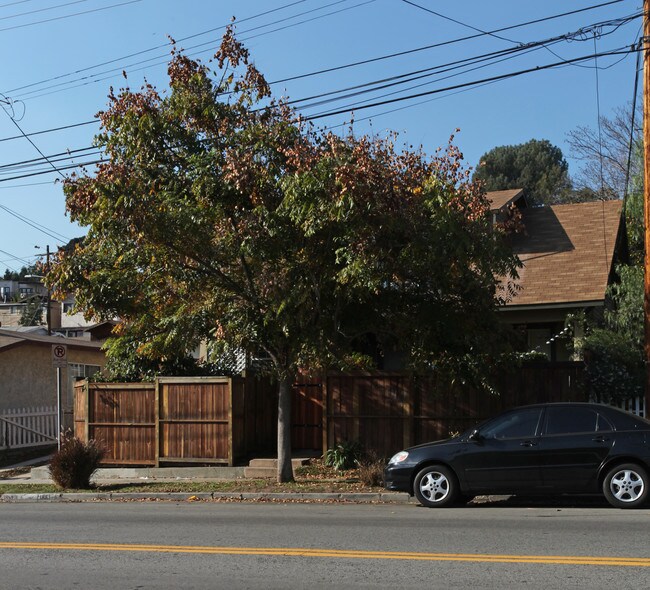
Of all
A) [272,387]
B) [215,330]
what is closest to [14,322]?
[272,387]

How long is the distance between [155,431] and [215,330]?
481cm

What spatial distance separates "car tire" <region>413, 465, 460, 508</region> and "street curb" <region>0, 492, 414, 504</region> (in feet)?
3.80

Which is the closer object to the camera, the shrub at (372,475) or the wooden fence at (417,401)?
the shrub at (372,475)

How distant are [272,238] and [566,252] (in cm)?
1019

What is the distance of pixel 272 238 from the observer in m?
13.8

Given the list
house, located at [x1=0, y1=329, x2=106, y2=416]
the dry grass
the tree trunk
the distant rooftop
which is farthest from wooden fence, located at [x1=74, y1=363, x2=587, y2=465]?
the distant rooftop

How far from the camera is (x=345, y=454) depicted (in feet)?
56.1

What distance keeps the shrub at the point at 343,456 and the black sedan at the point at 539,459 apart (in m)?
4.14

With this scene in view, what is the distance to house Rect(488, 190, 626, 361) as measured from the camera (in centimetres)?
1920

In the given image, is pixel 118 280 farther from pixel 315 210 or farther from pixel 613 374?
pixel 613 374

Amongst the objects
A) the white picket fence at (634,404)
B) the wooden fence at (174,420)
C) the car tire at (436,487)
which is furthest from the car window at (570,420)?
the wooden fence at (174,420)

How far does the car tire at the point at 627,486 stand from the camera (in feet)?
38.0

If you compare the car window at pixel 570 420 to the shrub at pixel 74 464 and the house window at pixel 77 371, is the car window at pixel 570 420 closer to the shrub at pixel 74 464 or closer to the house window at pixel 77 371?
the shrub at pixel 74 464

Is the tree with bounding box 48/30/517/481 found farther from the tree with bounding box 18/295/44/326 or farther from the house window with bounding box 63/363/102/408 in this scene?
the tree with bounding box 18/295/44/326
